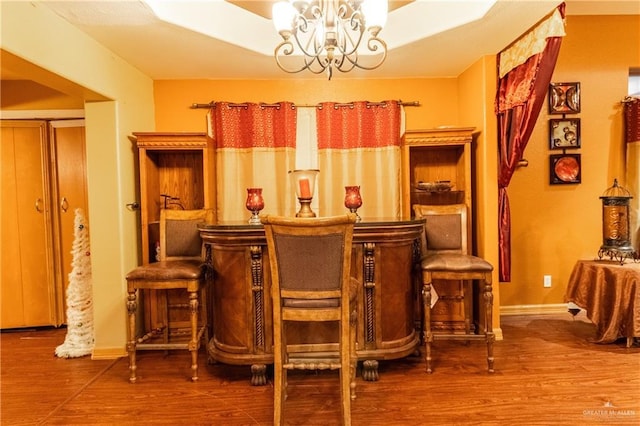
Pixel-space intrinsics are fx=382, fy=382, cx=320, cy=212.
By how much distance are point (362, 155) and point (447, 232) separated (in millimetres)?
1064

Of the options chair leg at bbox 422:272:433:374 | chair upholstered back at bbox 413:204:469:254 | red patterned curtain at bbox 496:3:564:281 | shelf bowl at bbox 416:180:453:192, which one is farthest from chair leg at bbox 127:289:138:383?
red patterned curtain at bbox 496:3:564:281

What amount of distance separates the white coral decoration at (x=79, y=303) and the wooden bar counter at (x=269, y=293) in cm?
131

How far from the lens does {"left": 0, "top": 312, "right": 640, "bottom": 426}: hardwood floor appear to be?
2074mm

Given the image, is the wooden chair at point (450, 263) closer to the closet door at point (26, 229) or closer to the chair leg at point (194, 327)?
the chair leg at point (194, 327)

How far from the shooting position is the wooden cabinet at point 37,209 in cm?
359

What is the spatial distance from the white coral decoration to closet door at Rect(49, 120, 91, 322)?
2.01ft

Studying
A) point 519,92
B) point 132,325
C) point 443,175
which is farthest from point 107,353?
point 519,92

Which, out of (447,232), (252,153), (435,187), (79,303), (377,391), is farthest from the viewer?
(252,153)

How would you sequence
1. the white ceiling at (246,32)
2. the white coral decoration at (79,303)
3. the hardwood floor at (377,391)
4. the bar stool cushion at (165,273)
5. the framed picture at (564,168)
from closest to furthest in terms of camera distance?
1. the hardwood floor at (377,391)
2. the white ceiling at (246,32)
3. the bar stool cushion at (165,273)
4. the white coral decoration at (79,303)
5. the framed picture at (564,168)

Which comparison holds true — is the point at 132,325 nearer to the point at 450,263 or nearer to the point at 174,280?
the point at 174,280

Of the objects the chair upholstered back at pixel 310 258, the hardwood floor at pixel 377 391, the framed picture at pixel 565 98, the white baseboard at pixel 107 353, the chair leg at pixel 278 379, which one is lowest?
the hardwood floor at pixel 377 391

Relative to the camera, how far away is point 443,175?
355 cm

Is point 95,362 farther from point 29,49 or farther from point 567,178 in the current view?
point 567,178

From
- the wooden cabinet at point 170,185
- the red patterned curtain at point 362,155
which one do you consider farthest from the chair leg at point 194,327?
the red patterned curtain at point 362,155
